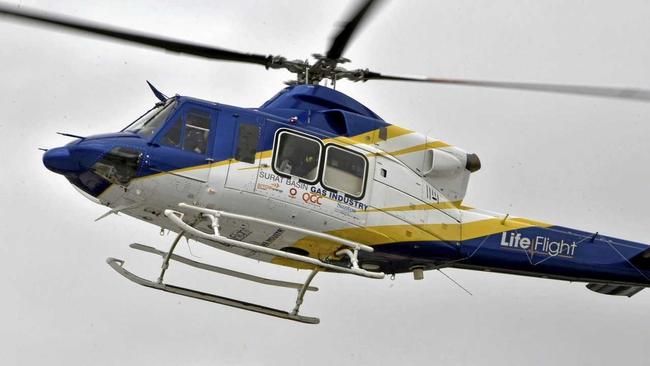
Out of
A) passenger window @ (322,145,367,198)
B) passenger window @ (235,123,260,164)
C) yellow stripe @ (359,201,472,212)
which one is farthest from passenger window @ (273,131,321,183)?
yellow stripe @ (359,201,472,212)

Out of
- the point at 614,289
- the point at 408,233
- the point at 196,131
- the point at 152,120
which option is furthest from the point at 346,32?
the point at 614,289

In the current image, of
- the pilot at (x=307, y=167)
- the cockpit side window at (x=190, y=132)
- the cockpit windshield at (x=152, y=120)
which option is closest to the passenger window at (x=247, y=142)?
the cockpit side window at (x=190, y=132)

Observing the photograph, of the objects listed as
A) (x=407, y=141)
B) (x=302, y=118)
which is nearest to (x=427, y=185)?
(x=407, y=141)

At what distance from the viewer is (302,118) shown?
49.3ft

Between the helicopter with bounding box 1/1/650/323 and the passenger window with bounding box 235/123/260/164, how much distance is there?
0.05 ft

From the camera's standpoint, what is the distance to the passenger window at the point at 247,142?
14344mm

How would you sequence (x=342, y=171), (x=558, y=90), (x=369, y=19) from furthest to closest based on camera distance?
(x=342, y=171) < (x=558, y=90) < (x=369, y=19)

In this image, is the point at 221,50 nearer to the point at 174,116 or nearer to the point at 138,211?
the point at 174,116

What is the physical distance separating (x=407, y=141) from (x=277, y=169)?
215 centimetres

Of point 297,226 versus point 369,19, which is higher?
point 369,19

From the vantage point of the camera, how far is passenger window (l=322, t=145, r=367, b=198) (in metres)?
14.7

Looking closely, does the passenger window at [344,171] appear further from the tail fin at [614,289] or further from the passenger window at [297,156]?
the tail fin at [614,289]

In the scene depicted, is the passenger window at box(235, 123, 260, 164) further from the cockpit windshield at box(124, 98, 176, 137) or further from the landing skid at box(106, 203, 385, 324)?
the cockpit windshield at box(124, 98, 176, 137)

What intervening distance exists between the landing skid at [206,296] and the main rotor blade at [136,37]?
302 cm
